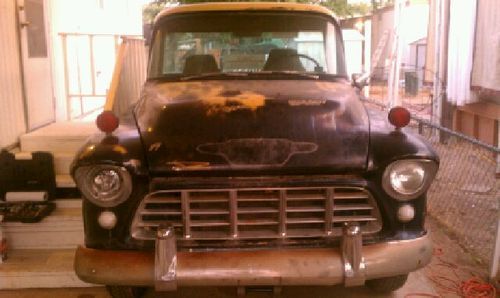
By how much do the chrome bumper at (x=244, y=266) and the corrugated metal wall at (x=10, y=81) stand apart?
2.79m

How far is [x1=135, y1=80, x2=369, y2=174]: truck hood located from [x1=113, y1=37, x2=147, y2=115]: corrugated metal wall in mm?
1957

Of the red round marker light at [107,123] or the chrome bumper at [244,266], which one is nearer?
the chrome bumper at [244,266]

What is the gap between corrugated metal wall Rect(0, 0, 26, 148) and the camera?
5465mm

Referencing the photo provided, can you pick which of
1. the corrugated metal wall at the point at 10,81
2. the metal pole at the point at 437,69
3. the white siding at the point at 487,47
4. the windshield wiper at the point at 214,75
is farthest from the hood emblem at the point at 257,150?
the metal pole at the point at 437,69

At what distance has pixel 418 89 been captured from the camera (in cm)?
1775

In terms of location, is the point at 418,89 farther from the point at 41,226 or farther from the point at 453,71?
the point at 41,226

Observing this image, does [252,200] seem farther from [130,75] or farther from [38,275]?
[130,75]

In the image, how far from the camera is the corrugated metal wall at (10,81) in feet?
17.9

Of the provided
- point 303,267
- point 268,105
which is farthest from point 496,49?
point 303,267

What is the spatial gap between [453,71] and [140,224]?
7.23 m

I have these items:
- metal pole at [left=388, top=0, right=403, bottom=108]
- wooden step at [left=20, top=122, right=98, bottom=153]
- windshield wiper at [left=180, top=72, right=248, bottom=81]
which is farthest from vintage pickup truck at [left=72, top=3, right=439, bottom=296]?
metal pole at [left=388, top=0, right=403, bottom=108]

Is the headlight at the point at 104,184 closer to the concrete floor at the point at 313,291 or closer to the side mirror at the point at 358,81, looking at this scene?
the concrete floor at the point at 313,291

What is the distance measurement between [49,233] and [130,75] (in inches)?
93.0

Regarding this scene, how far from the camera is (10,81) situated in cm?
563
